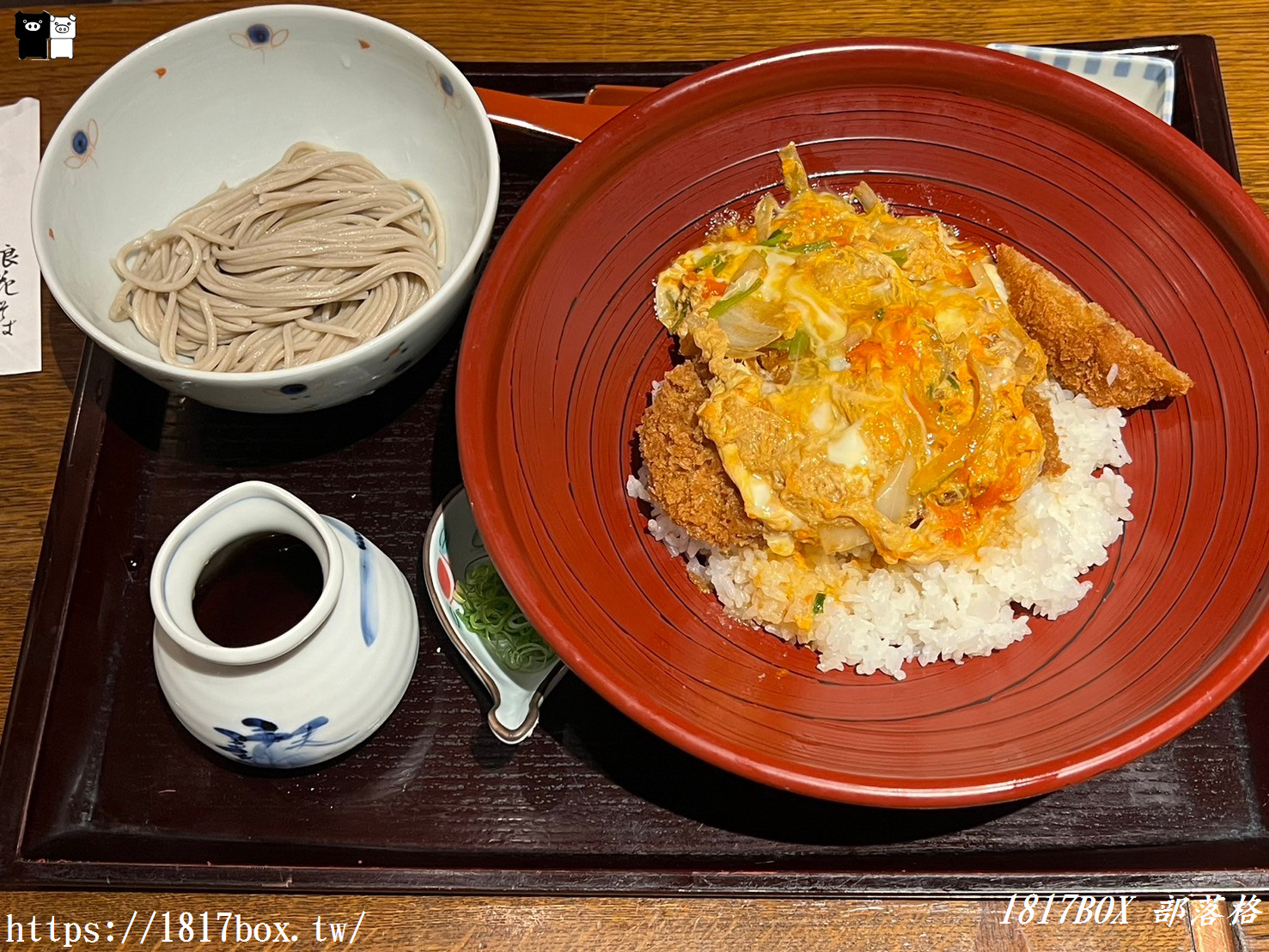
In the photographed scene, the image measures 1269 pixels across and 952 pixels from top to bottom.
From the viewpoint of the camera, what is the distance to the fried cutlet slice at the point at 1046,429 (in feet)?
6.21

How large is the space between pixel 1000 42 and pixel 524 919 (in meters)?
2.59

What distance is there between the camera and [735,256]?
1951mm

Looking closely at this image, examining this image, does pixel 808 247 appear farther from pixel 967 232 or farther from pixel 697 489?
pixel 697 489

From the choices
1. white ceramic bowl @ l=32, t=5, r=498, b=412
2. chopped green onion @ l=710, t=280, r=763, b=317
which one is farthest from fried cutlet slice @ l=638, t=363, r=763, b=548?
white ceramic bowl @ l=32, t=5, r=498, b=412

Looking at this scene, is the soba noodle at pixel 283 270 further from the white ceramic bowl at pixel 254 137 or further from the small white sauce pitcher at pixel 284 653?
the small white sauce pitcher at pixel 284 653

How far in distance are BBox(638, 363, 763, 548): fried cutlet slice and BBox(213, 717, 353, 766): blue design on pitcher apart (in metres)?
0.78

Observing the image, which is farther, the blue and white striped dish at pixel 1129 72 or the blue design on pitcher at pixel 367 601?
the blue and white striped dish at pixel 1129 72

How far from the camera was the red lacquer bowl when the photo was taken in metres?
1.56

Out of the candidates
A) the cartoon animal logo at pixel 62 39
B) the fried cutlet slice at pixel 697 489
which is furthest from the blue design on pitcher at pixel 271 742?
the cartoon animal logo at pixel 62 39

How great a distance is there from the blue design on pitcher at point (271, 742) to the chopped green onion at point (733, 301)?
1103mm

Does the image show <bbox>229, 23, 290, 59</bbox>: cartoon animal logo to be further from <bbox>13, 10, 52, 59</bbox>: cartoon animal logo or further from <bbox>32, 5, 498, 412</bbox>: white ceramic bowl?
<bbox>13, 10, 52, 59</bbox>: cartoon animal logo

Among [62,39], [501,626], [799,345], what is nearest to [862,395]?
[799,345]

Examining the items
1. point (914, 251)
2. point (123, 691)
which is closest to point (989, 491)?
point (914, 251)

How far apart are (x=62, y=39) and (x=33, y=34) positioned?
99mm
